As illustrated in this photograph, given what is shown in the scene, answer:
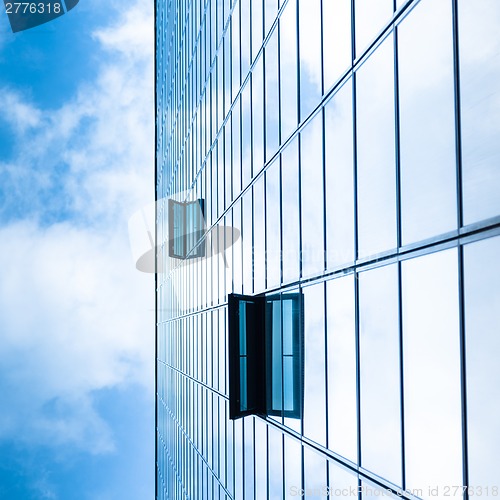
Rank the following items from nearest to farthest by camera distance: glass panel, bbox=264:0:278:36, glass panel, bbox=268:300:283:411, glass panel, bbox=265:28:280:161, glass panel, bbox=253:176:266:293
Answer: glass panel, bbox=268:300:283:411 → glass panel, bbox=265:28:280:161 → glass panel, bbox=264:0:278:36 → glass panel, bbox=253:176:266:293

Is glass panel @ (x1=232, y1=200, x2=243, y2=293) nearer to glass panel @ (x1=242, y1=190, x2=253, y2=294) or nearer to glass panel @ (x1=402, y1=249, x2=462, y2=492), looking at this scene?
glass panel @ (x1=242, y1=190, x2=253, y2=294)

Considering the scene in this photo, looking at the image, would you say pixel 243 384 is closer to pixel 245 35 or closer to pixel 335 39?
pixel 335 39

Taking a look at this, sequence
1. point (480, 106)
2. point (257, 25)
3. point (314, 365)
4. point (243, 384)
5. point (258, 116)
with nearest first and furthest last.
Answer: point (480, 106)
point (314, 365)
point (243, 384)
point (258, 116)
point (257, 25)

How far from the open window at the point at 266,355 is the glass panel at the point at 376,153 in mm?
4101

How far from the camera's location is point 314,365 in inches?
496

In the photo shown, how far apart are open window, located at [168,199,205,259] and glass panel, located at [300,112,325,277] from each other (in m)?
15.0

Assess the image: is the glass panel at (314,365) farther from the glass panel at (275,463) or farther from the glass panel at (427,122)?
the glass panel at (427,122)

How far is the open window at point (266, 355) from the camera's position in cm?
1398

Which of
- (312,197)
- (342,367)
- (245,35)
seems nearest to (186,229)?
(245,35)

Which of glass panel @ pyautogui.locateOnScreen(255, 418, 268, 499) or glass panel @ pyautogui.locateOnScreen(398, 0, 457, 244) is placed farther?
glass panel @ pyautogui.locateOnScreen(255, 418, 268, 499)

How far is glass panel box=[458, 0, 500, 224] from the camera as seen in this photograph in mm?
6770

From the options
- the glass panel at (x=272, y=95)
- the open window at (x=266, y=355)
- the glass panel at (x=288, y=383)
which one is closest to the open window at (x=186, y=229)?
the open window at (x=266, y=355)

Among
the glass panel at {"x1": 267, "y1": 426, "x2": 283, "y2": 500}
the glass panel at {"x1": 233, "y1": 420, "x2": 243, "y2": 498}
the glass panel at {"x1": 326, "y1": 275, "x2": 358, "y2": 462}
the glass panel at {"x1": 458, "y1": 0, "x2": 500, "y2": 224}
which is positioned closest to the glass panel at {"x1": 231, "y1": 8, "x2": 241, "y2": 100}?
the glass panel at {"x1": 326, "y1": 275, "x2": 358, "y2": 462}

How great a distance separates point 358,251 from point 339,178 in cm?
176
